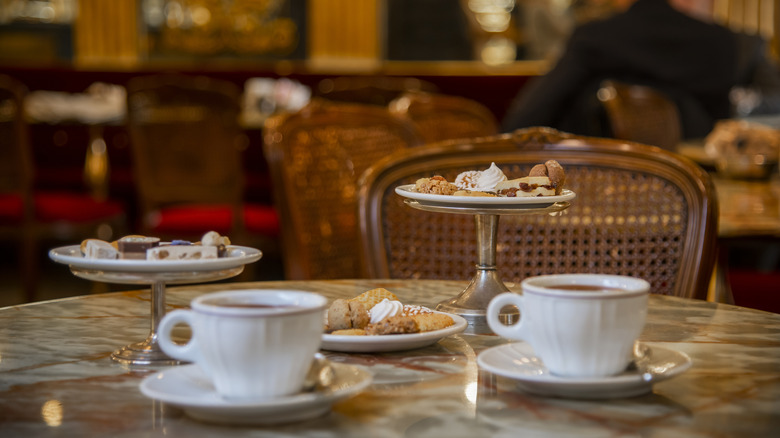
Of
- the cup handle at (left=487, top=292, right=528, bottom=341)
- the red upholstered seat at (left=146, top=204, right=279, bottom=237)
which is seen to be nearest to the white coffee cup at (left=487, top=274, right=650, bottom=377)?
the cup handle at (left=487, top=292, right=528, bottom=341)

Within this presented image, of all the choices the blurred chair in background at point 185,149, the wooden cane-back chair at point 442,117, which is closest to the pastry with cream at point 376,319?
the wooden cane-back chair at point 442,117

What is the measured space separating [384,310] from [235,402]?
247 millimetres

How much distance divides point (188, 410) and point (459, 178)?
1.34ft

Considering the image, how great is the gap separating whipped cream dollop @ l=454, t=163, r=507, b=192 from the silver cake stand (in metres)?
0.03

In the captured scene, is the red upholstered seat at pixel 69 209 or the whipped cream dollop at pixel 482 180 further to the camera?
the red upholstered seat at pixel 69 209

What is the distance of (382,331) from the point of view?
810 mm

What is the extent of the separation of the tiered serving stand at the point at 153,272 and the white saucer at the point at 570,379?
0.66 feet

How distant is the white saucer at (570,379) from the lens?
664 mm

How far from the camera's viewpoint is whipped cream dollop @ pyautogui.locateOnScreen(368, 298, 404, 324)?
0.84 meters

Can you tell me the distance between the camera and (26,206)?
11.7 feet

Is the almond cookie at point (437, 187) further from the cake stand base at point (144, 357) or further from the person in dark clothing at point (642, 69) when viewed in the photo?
the person in dark clothing at point (642, 69)

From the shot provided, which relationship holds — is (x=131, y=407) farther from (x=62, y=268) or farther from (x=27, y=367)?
(x=62, y=268)

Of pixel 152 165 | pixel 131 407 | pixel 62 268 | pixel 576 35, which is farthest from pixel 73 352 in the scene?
pixel 62 268

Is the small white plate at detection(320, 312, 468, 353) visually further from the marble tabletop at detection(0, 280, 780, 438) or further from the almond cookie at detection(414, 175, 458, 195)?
the almond cookie at detection(414, 175, 458, 195)
